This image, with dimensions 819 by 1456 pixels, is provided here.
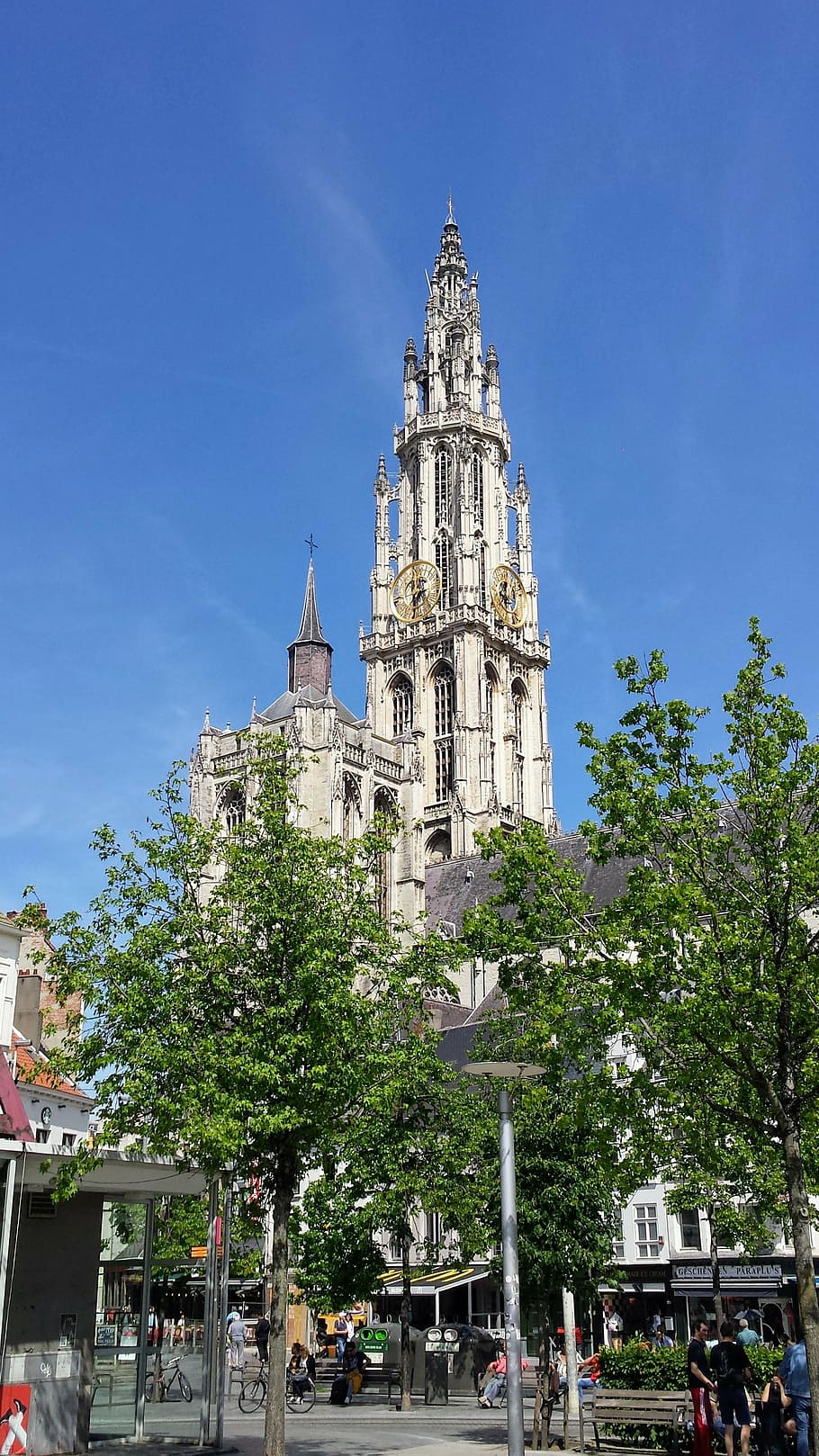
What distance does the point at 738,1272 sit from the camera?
1320 inches

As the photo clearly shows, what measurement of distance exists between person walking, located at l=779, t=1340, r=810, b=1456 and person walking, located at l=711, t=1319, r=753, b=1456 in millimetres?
503

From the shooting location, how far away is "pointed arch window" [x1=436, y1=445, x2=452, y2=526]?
97938 millimetres

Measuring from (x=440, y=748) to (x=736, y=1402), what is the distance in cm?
7492

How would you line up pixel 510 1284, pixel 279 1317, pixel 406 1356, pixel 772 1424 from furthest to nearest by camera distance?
pixel 406 1356 < pixel 279 1317 < pixel 772 1424 < pixel 510 1284

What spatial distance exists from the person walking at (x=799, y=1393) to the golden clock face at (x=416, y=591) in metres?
80.2

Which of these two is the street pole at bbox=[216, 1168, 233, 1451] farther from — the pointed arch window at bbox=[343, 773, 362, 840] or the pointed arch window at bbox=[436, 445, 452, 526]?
the pointed arch window at bbox=[436, 445, 452, 526]

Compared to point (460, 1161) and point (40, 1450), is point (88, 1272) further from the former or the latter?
point (460, 1161)

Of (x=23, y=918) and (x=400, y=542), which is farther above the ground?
(x=400, y=542)

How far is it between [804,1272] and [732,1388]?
1933mm

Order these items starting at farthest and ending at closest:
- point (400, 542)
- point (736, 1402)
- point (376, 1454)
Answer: point (400, 542) → point (376, 1454) → point (736, 1402)

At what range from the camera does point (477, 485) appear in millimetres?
98938

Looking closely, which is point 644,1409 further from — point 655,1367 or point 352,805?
point 352,805

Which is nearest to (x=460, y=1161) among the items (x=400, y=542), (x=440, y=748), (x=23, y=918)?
(x=23, y=918)

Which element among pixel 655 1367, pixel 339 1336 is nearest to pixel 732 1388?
pixel 655 1367
